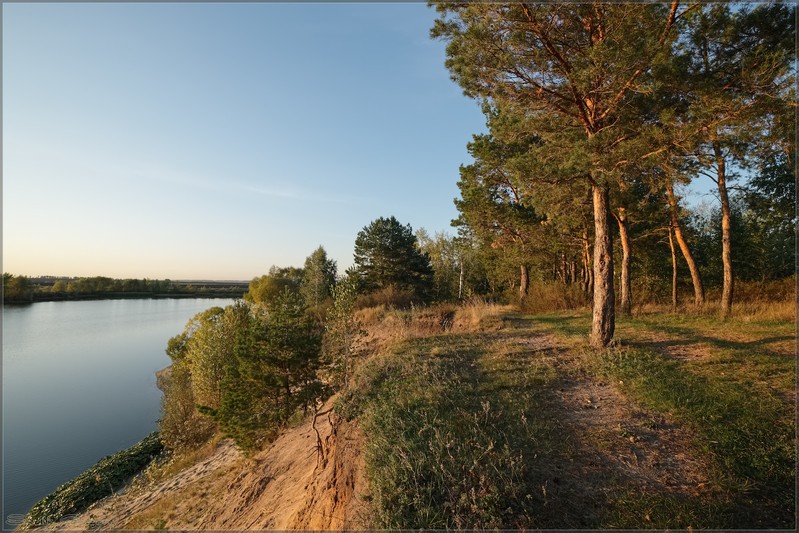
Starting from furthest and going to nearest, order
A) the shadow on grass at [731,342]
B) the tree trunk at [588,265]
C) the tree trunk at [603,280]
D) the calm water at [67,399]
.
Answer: the tree trunk at [588,265]
the calm water at [67,399]
the tree trunk at [603,280]
the shadow on grass at [731,342]

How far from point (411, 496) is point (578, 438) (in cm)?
246

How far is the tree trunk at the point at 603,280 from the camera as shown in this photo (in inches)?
345

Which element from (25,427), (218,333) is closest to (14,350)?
(25,427)

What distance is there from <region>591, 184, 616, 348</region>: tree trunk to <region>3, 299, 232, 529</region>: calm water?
782 inches

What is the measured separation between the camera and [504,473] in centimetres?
400

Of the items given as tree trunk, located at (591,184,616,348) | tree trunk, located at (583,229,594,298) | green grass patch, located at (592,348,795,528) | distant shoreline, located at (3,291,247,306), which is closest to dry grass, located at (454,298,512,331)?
tree trunk, located at (591,184,616,348)

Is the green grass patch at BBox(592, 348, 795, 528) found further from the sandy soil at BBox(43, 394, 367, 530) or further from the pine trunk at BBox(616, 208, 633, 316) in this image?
the pine trunk at BBox(616, 208, 633, 316)

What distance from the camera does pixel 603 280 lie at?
8.84m

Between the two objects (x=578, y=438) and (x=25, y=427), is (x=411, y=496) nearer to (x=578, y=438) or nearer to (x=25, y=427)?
(x=578, y=438)

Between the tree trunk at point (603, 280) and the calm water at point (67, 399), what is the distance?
1987 cm

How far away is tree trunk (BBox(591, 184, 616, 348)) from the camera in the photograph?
28.7 feet

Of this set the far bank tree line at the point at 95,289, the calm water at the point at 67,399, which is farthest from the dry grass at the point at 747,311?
the far bank tree line at the point at 95,289

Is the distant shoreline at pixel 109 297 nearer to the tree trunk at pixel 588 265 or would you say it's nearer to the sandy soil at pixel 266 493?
the sandy soil at pixel 266 493

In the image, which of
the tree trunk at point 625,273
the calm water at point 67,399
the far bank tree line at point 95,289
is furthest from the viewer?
the far bank tree line at point 95,289
